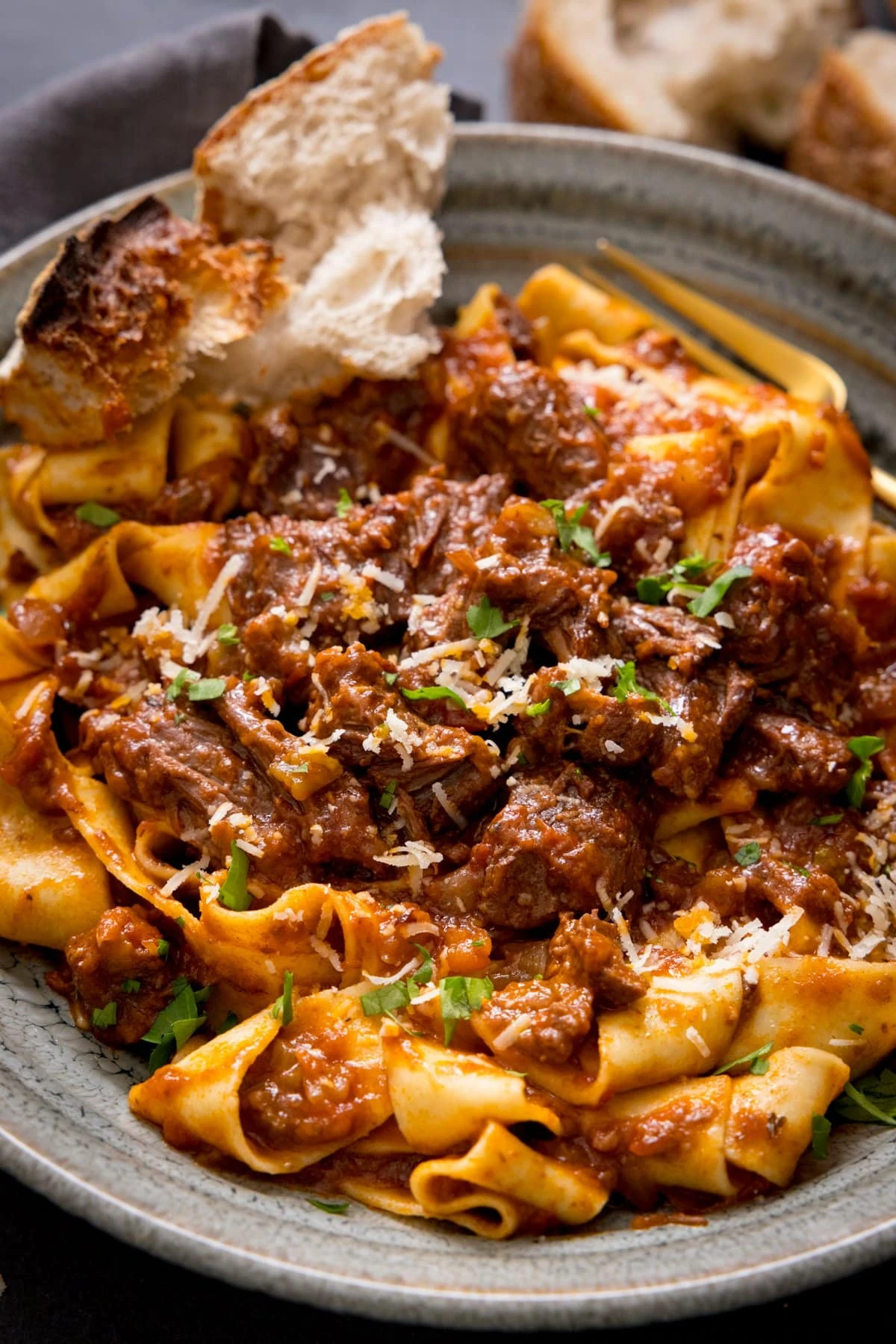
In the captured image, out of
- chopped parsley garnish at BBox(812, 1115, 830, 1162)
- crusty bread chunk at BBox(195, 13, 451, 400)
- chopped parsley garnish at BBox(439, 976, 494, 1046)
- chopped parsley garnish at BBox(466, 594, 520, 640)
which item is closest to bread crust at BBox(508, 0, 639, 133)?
crusty bread chunk at BBox(195, 13, 451, 400)

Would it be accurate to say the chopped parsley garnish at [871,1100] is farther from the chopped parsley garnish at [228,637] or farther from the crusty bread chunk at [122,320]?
the crusty bread chunk at [122,320]

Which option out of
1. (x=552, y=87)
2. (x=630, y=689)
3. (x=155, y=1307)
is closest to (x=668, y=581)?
(x=630, y=689)

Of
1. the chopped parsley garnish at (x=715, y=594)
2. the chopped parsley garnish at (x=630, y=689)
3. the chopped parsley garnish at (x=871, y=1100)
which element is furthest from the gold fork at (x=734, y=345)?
the chopped parsley garnish at (x=871, y=1100)

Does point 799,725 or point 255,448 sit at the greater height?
point 255,448

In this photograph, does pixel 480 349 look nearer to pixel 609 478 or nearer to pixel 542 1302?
pixel 609 478

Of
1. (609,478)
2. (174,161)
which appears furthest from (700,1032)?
(174,161)

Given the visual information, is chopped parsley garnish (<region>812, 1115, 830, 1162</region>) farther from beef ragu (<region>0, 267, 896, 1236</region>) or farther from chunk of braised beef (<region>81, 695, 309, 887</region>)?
chunk of braised beef (<region>81, 695, 309, 887</region>)
